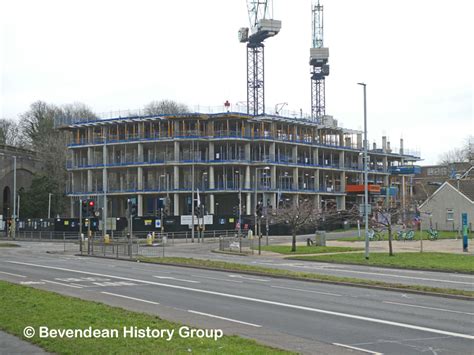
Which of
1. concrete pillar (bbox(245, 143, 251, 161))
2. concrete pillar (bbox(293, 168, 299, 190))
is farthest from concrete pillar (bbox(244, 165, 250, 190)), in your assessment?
concrete pillar (bbox(293, 168, 299, 190))

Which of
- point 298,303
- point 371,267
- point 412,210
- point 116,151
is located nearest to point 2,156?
point 116,151

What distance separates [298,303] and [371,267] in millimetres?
16703

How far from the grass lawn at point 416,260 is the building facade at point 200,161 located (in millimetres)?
46612

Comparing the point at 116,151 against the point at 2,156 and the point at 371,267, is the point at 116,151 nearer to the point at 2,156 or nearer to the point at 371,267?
the point at 2,156

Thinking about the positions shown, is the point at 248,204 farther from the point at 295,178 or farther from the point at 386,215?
the point at 386,215

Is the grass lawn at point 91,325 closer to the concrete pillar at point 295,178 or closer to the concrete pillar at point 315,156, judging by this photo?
the concrete pillar at point 295,178

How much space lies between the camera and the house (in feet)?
243

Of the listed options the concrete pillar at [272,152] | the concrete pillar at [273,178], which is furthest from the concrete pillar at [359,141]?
the concrete pillar at [273,178]

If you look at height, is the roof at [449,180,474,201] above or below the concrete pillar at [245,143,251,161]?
below

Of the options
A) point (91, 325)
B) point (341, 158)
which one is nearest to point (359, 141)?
point (341, 158)

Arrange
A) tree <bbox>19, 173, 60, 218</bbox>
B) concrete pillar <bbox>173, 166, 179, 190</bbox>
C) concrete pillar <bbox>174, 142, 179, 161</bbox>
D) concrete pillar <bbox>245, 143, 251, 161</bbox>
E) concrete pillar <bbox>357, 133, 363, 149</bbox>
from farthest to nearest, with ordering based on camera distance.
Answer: concrete pillar <bbox>357, 133, 363, 149</bbox>
tree <bbox>19, 173, 60, 218</bbox>
concrete pillar <bbox>245, 143, 251, 161</bbox>
concrete pillar <bbox>174, 142, 179, 161</bbox>
concrete pillar <bbox>173, 166, 179, 190</bbox>

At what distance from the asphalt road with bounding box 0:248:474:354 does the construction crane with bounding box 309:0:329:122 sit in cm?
9219

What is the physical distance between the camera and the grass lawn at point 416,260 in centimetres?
3117

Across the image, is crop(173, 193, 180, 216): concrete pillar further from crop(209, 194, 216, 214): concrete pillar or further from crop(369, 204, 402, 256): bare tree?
crop(369, 204, 402, 256): bare tree
